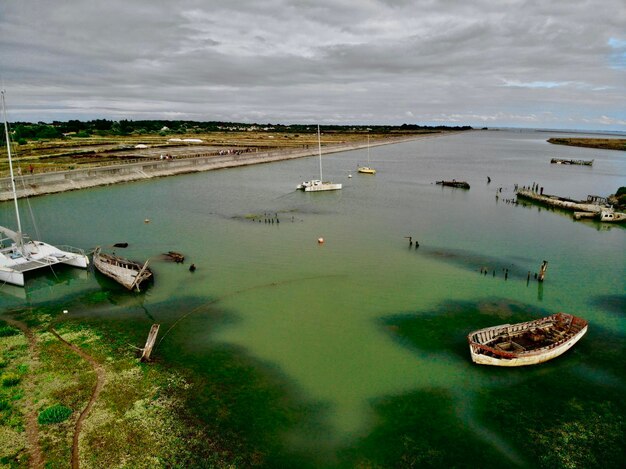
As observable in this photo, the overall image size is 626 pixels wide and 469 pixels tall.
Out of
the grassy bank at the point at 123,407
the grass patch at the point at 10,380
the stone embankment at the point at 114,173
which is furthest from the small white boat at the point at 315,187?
the grass patch at the point at 10,380

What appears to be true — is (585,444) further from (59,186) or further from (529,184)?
(529,184)

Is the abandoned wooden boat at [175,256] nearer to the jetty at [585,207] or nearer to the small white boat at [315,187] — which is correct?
the small white boat at [315,187]

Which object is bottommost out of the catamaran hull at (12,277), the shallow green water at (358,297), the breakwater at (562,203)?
the shallow green water at (358,297)

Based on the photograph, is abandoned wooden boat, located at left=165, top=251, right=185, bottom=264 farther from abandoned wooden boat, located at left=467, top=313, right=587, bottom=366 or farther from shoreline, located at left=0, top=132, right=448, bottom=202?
shoreline, located at left=0, top=132, right=448, bottom=202

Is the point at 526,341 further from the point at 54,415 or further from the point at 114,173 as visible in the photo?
the point at 114,173

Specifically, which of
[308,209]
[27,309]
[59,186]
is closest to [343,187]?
[308,209]
